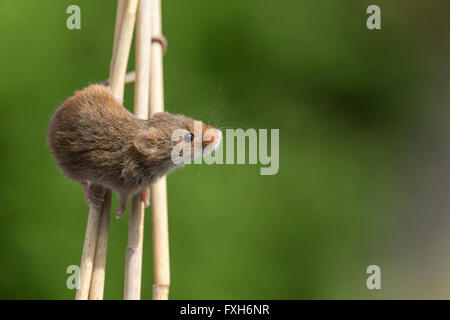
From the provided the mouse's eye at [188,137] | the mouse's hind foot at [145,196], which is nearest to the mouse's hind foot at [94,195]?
the mouse's hind foot at [145,196]

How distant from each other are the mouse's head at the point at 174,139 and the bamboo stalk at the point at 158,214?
6cm

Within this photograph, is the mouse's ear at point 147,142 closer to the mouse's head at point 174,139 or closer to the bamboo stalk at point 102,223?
the mouse's head at point 174,139

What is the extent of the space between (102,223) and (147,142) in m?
0.23

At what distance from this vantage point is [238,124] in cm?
291

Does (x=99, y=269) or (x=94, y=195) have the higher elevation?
(x=94, y=195)

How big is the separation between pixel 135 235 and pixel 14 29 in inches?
73.8

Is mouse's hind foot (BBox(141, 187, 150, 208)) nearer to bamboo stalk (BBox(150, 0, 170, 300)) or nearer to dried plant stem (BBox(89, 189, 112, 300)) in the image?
bamboo stalk (BBox(150, 0, 170, 300))

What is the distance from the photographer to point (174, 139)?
4.61 ft

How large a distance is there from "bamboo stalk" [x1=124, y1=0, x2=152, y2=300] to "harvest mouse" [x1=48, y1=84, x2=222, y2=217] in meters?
0.05

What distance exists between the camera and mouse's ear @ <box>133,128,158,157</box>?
1.39 meters

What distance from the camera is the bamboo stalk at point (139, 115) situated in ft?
4.28

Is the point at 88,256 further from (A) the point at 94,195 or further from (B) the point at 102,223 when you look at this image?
(A) the point at 94,195

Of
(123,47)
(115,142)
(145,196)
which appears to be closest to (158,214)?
(145,196)

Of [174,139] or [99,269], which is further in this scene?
[174,139]
